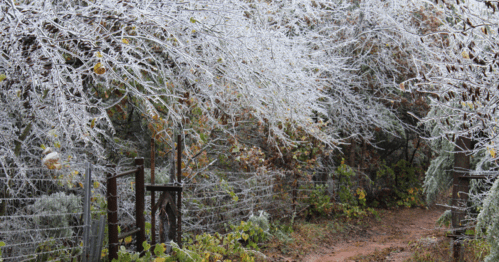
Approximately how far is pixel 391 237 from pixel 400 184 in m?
5.05

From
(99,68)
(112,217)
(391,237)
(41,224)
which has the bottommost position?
(391,237)

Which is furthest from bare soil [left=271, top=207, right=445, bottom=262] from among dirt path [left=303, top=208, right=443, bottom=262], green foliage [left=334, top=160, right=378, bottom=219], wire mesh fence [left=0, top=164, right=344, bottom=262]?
wire mesh fence [left=0, top=164, right=344, bottom=262]

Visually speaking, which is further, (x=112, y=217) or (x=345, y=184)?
(x=345, y=184)

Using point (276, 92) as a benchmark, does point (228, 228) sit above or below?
below

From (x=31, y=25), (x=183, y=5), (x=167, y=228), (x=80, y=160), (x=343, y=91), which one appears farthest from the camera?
(x=343, y=91)

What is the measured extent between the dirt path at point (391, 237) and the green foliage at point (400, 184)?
1.57 feet

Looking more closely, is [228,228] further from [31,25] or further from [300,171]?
[31,25]

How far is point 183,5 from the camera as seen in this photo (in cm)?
454

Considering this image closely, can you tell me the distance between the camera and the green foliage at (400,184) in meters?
13.9

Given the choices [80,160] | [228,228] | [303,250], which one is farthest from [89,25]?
[303,250]

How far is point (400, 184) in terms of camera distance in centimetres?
1452

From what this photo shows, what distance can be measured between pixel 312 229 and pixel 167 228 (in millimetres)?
4582

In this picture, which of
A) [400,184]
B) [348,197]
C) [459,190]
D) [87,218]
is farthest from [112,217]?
[400,184]

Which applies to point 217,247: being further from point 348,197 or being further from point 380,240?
point 348,197
